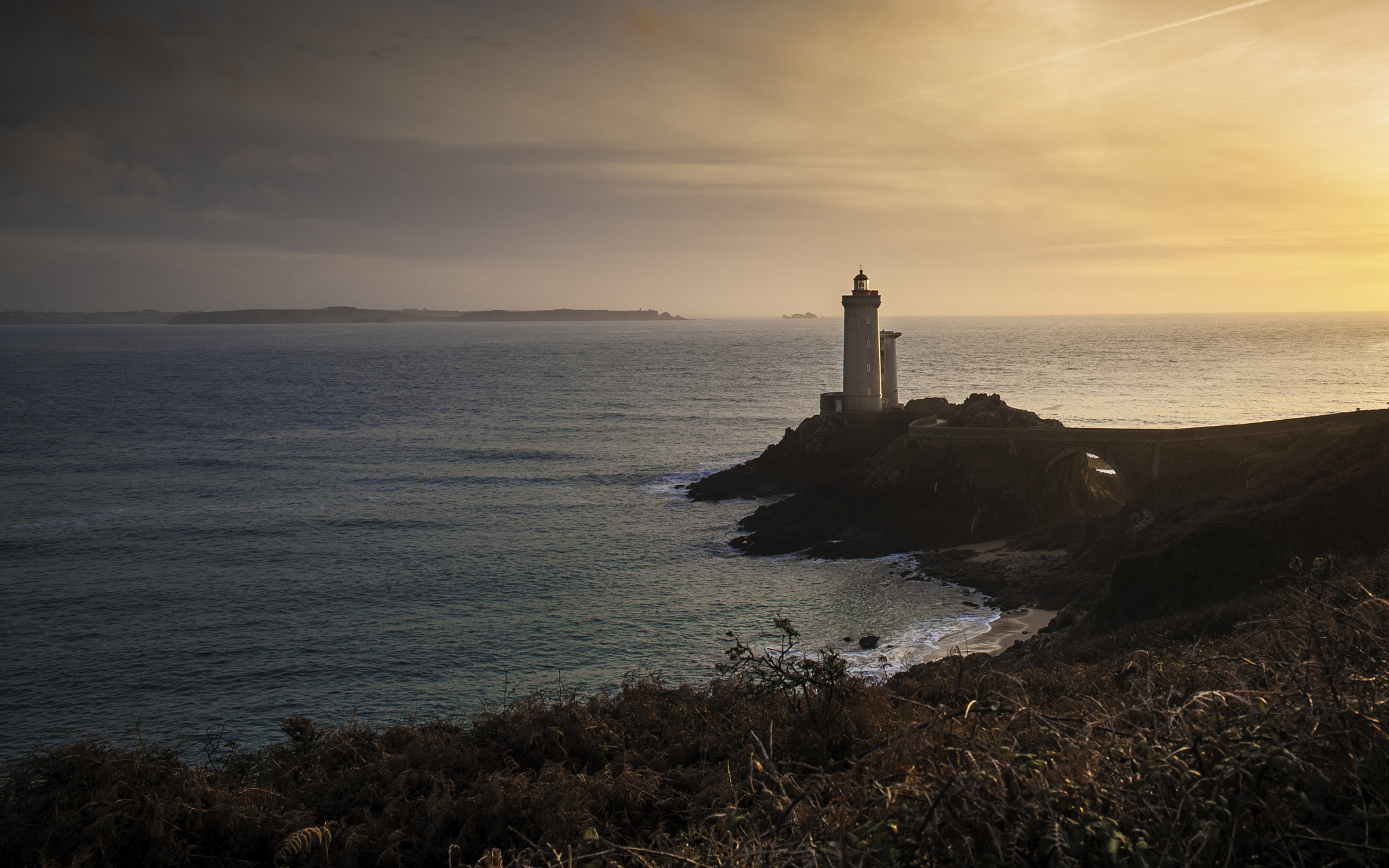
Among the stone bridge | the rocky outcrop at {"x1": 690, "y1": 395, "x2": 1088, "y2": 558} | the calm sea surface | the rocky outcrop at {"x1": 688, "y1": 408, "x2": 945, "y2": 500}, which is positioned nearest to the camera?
the calm sea surface

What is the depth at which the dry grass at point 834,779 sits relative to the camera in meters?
4.52

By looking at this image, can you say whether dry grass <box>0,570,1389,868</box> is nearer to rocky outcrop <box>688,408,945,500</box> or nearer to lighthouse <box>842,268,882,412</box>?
rocky outcrop <box>688,408,945,500</box>

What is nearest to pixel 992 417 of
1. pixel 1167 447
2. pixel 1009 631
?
pixel 1167 447

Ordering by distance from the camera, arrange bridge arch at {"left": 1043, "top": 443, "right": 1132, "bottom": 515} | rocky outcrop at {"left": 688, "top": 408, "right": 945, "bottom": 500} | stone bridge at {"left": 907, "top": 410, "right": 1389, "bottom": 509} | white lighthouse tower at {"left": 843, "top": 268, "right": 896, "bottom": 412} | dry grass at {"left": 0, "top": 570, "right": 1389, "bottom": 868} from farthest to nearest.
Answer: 1. white lighthouse tower at {"left": 843, "top": 268, "right": 896, "bottom": 412}
2. rocky outcrop at {"left": 688, "top": 408, "right": 945, "bottom": 500}
3. bridge arch at {"left": 1043, "top": 443, "right": 1132, "bottom": 515}
4. stone bridge at {"left": 907, "top": 410, "right": 1389, "bottom": 509}
5. dry grass at {"left": 0, "top": 570, "right": 1389, "bottom": 868}

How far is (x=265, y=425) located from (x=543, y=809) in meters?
77.5

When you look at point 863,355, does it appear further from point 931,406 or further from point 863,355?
point 931,406

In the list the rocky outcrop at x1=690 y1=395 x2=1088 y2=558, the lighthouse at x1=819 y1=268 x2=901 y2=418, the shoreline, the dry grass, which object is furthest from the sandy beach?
the lighthouse at x1=819 y1=268 x2=901 y2=418

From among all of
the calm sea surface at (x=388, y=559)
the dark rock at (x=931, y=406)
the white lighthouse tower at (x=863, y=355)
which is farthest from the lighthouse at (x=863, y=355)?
the calm sea surface at (x=388, y=559)

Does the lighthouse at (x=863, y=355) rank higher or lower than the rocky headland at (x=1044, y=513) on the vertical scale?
higher

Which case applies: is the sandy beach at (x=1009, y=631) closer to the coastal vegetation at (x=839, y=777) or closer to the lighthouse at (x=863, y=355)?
the coastal vegetation at (x=839, y=777)

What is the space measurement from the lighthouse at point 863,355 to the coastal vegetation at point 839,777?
3547 cm

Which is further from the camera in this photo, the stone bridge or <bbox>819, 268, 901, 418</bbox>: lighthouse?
<bbox>819, 268, 901, 418</bbox>: lighthouse

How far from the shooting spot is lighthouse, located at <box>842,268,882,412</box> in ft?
165

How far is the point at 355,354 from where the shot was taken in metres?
188
